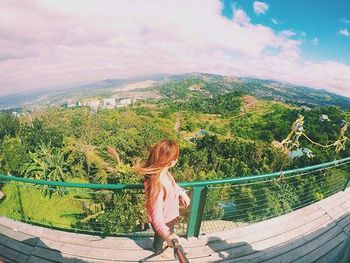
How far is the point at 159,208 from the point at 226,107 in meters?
109

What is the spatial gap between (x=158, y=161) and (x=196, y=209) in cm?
130

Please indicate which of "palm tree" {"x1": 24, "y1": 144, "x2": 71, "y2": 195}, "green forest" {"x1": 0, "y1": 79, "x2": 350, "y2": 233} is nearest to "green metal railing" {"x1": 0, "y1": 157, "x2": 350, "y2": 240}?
"green forest" {"x1": 0, "y1": 79, "x2": 350, "y2": 233}

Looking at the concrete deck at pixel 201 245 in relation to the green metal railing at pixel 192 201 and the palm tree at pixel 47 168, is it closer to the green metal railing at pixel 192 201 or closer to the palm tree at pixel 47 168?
the green metal railing at pixel 192 201

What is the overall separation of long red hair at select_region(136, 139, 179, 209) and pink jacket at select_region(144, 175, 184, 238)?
0.06 metres

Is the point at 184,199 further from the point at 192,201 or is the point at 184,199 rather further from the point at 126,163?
the point at 126,163

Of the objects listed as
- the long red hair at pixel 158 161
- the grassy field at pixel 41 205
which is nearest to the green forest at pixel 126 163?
the grassy field at pixel 41 205

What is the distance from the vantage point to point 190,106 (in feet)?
361

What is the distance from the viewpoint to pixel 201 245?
3.78m

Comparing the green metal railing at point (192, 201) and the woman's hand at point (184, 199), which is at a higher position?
the woman's hand at point (184, 199)

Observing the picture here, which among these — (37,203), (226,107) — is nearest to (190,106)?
(226,107)

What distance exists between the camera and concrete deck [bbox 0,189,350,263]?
356 cm

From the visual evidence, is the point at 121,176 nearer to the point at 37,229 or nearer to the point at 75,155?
the point at 37,229

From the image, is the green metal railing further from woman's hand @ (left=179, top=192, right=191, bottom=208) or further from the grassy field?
woman's hand @ (left=179, top=192, right=191, bottom=208)

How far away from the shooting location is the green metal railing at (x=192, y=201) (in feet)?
12.2
